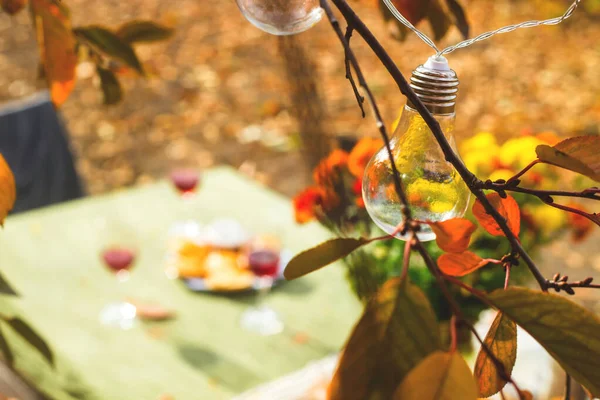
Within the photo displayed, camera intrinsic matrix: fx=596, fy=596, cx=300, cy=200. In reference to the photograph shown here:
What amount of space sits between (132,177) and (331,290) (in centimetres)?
268

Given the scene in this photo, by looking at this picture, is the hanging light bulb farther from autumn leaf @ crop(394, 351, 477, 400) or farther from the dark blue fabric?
the dark blue fabric

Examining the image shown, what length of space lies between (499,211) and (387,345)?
148 millimetres

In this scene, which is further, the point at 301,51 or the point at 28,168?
the point at 28,168

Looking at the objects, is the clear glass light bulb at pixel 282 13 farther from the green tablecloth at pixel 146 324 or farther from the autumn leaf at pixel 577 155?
the green tablecloth at pixel 146 324

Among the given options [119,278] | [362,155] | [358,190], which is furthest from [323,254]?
[119,278]

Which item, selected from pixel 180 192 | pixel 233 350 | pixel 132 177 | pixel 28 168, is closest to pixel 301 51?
pixel 233 350

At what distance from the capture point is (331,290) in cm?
151

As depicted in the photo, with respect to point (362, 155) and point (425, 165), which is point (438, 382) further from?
point (362, 155)

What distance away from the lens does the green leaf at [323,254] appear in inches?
11.2

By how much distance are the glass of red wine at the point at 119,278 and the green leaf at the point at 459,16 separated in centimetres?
108

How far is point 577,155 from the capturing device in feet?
0.91

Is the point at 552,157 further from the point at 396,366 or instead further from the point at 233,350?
the point at 233,350

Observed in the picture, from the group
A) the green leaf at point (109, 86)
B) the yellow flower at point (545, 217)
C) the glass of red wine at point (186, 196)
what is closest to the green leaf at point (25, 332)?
the green leaf at point (109, 86)

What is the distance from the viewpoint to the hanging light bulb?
358 millimetres
